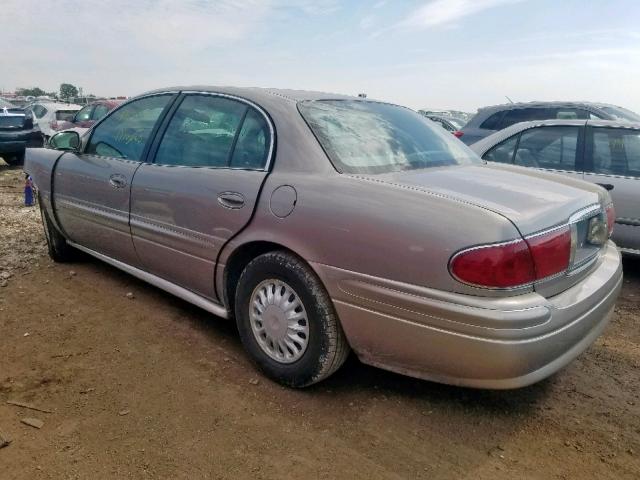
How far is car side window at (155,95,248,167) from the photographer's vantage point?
3.07 meters

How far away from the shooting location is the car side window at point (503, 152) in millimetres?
5215

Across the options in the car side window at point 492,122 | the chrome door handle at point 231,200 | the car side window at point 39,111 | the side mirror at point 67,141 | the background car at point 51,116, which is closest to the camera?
the chrome door handle at point 231,200

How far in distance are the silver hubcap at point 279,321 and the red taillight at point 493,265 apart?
842 millimetres

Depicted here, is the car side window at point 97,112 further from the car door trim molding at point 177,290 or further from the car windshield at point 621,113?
the car windshield at point 621,113

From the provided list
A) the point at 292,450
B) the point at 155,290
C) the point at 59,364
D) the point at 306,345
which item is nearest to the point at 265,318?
the point at 306,345

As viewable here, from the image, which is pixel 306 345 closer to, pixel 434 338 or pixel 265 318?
pixel 265 318

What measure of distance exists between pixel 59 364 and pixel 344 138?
198 cm

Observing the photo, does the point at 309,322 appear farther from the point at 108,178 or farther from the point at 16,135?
the point at 16,135

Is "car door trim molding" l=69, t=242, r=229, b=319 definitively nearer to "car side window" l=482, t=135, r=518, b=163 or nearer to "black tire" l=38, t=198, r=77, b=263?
"black tire" l=38, t=198, r=77, b=263

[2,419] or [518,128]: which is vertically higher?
[518,128]

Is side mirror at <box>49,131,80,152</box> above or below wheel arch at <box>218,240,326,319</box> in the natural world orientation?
above

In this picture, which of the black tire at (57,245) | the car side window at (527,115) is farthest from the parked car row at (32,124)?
the car side window at (527,115)

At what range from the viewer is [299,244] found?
8.25ft

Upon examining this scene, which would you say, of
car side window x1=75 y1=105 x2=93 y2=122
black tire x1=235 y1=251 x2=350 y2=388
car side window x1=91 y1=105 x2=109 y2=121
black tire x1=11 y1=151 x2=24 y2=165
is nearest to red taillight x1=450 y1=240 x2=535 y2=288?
black tire x1=235 y1=251 x2=350 y2=388
